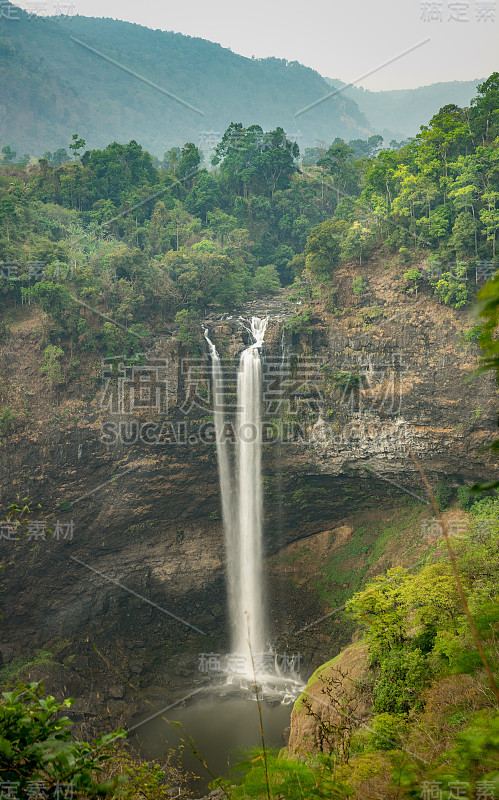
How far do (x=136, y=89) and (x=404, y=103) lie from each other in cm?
Result: 4906

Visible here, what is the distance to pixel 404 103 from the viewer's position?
96.9 meters

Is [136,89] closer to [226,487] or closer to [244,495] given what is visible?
[226,487]

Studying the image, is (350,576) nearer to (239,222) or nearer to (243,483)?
(243,483)

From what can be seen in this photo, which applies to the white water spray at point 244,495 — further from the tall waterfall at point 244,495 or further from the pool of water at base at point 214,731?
the pool of water at base at point 214,731

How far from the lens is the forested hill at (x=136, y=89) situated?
5409 centimetres

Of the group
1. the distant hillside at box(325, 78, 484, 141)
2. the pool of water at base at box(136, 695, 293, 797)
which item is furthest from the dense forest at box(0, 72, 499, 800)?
the distant hillside at box(325, 78, 484, 141)

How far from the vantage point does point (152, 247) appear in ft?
72.3

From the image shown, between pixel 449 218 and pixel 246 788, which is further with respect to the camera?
pixel 449 218

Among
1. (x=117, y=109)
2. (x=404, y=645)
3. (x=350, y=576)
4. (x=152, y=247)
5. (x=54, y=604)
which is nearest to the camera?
(x=404, y=645)

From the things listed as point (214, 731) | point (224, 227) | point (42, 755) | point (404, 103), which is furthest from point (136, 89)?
point (42, 755)

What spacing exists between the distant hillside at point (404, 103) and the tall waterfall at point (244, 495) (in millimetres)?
79670

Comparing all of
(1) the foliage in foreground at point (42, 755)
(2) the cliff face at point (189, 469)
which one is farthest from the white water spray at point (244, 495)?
(1) the foliage in foreground at point (42, 755)

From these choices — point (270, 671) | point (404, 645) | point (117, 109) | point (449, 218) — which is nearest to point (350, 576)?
point (270, 671)

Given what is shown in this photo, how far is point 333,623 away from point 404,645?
769 cm
